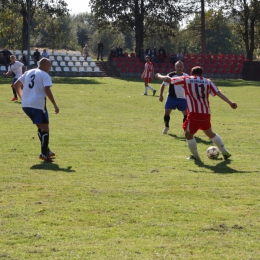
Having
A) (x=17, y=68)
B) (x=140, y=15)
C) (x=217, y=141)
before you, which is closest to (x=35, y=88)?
(x=217, y=141)

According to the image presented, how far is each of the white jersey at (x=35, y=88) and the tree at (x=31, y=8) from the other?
39.4 metres

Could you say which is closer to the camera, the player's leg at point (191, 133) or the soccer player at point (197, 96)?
the soccer player at point (197, 96)

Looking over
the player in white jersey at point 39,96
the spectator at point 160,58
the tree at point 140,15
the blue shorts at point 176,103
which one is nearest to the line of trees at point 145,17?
the tree at point 140,15

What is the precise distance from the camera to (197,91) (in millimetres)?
10602

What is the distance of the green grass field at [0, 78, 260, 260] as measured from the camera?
5.86 metres

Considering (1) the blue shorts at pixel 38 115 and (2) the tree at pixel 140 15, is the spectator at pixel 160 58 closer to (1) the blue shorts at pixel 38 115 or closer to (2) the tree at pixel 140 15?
(2) the tree at pixel 140 15

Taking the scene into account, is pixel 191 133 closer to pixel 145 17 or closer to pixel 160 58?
pixel 160 58

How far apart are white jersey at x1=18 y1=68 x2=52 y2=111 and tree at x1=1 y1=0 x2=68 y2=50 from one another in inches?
1552

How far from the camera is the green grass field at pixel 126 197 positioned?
5855 mm

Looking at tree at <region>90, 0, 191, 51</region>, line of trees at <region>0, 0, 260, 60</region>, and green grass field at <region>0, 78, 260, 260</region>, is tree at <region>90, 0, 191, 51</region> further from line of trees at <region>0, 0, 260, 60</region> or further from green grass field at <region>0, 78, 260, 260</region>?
green grass field at <region>0, 78, 260, 260</region>

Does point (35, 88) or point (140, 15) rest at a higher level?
point (140, 15)

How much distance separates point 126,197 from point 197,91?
3.32m

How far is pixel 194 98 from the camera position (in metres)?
10.6

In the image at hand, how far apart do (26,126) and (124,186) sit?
8.00 meters
